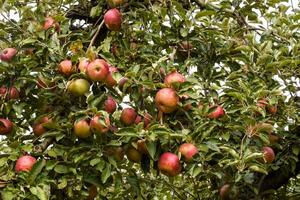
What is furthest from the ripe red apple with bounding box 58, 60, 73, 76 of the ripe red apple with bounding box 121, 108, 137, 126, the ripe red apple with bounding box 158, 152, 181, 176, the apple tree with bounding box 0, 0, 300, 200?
the ripe red apple with bounding box 158, 152, 181, 176

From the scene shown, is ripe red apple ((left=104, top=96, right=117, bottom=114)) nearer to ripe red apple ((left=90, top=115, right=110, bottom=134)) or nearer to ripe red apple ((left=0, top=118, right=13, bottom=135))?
ripe red apple ((left=90, top=115, right=110, bottom=134))

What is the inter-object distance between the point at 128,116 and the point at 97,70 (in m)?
0.25

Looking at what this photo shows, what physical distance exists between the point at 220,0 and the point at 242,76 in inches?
30.2

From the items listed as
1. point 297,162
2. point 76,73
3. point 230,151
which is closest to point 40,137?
point 76,73

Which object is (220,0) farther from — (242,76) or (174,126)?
(174,126)

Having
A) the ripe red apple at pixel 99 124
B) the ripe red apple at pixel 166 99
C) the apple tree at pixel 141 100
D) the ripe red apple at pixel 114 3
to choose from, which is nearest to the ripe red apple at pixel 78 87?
the apple tree at pixel 141 100

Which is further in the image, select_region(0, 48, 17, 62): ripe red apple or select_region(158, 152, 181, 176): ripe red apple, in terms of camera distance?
select_region(0, 48, 17, 62): ripe red apple

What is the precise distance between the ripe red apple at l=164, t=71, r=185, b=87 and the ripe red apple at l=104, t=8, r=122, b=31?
48 centimetres

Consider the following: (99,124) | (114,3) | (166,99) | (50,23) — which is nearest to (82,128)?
(99,124)

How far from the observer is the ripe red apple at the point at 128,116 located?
7.84ft

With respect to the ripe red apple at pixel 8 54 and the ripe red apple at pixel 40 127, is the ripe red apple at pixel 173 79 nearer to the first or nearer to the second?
the ripe red apple at pixel 40 127

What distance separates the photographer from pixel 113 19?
8.83 feet

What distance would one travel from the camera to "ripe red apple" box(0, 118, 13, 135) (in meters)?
2.46

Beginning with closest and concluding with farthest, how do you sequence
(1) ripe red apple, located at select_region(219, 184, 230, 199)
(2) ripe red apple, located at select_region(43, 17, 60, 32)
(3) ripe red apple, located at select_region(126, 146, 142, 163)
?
(3) ripe red apple, located at select_region(126, 146, 142, 163) → (2) ripe red apple, located at select_region(43, 17, 60, 32) → (1) ripe red apple, located at select_region(219, 184, 230, 199)
